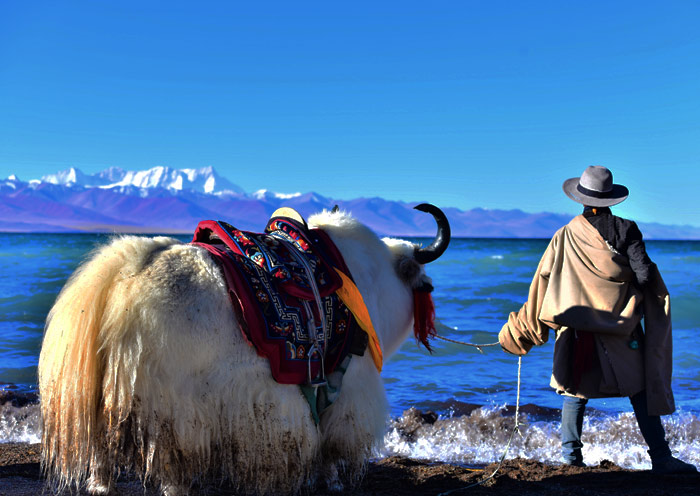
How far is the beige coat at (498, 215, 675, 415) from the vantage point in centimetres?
306

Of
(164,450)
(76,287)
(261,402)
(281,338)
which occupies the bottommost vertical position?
(164,450)

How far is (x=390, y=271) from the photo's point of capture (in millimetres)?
3209

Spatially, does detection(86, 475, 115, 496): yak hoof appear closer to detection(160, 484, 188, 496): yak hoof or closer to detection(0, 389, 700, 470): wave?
detection(160, 484, 188, 496): yak hoof

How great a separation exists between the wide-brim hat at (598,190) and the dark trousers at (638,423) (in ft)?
3.00

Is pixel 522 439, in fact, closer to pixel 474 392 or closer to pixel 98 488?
pixel 474 392

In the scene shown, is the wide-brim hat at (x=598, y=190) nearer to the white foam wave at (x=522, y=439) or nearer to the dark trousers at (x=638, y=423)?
the dark trousers at (x=638, y=423)

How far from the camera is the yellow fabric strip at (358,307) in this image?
8.95ft

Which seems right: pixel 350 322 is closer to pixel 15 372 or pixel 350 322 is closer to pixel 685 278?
pixel 15 372

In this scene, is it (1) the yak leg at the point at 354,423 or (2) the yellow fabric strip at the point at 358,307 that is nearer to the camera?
(1) the yak leg at the point at 354,423

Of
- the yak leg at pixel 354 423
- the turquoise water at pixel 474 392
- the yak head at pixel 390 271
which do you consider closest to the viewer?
the yak leg at pixel 354 423

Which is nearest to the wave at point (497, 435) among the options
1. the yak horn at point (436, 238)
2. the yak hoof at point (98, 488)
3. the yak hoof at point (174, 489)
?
the yak horn at point (436, 238)

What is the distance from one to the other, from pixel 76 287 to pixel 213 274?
0.46 meters

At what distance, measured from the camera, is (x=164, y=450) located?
88.7 inches

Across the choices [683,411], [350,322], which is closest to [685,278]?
[683,411]
